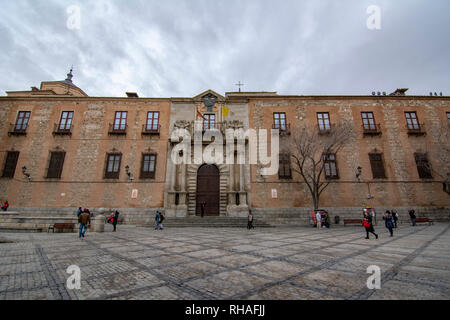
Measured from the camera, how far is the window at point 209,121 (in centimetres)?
1896

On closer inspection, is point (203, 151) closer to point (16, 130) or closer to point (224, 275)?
point (224, 275)

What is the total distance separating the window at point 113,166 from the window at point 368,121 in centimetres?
2383

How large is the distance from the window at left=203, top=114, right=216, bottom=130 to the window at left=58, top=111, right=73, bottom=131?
1310 centimetres

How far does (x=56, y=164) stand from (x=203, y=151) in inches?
533

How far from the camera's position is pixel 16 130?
18.5 m

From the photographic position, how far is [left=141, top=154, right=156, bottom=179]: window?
17750 mm

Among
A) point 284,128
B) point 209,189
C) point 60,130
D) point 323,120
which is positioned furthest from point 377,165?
point 60,130

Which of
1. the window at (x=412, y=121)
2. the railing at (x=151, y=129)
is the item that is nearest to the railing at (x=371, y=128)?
the window at (x=412, y=121)

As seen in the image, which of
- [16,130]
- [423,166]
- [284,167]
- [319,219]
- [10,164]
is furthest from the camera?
[16,130]

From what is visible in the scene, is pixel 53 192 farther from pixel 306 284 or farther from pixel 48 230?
pixel 306 284

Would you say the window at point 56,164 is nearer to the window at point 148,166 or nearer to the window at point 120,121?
the window at point 120,121

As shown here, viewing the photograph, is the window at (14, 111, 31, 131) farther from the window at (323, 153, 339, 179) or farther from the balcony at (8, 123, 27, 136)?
the window at (323, 153, 339, 179)
